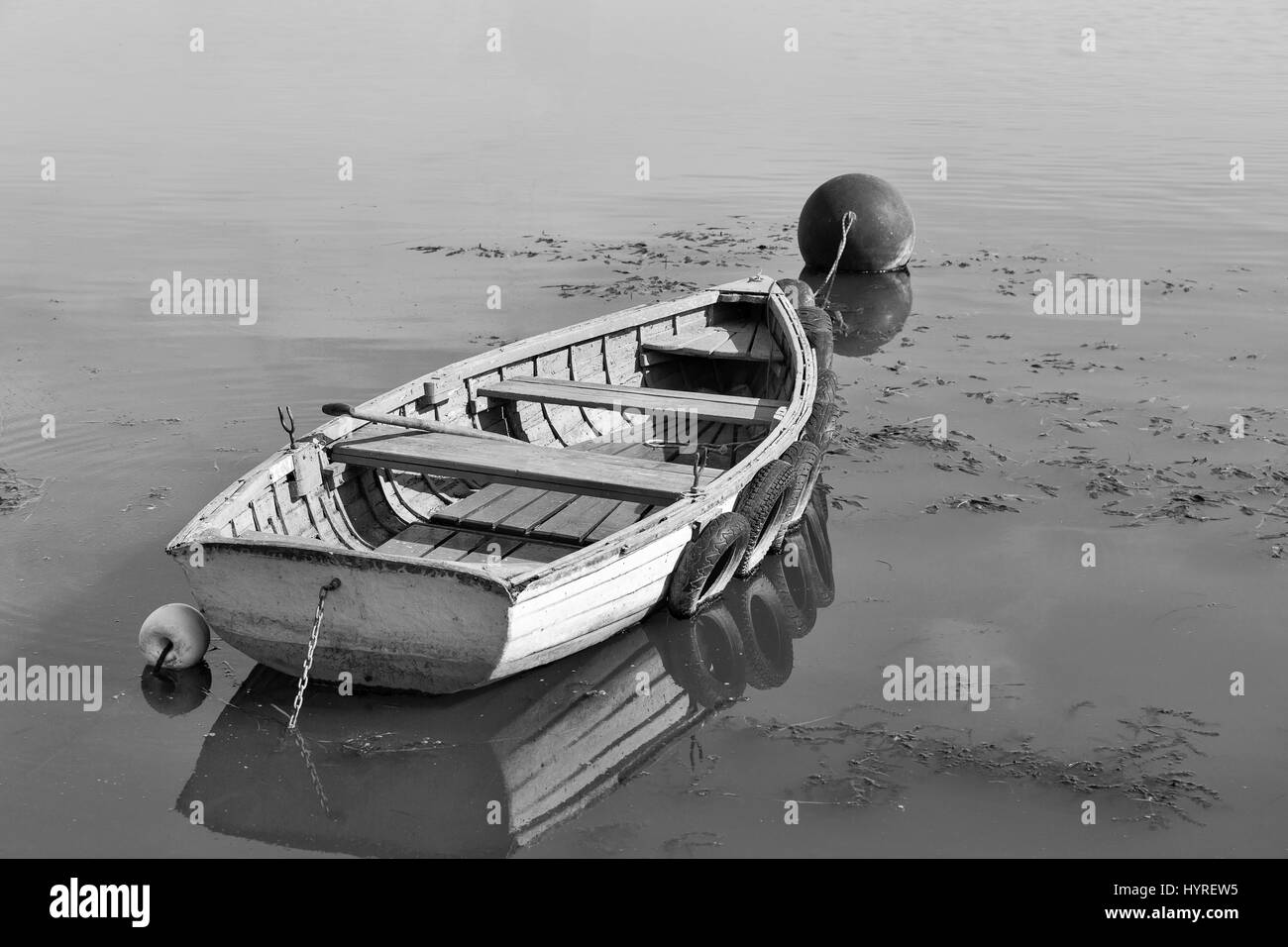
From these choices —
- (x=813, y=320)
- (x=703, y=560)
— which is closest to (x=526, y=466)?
(x=703, y=560)

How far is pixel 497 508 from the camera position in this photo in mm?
9633

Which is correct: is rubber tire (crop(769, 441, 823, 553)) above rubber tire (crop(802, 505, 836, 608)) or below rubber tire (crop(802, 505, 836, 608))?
above

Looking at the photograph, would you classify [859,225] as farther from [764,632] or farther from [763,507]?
[764,632]

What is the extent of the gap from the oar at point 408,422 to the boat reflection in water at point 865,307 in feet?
20.8

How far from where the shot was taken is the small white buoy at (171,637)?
320 inches

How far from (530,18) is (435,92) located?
1322cm

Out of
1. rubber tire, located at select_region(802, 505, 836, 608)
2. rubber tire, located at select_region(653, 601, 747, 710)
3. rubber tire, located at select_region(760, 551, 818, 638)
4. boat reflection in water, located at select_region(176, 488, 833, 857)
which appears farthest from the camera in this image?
rubber tire, located at select_region(802, 505, 836, 608)

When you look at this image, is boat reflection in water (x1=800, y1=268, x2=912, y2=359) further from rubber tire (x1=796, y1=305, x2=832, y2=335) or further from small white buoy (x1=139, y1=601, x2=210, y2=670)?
small white buoy (x1=139, y1=601, x2=210, y2=670)

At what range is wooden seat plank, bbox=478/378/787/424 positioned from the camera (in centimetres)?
1095

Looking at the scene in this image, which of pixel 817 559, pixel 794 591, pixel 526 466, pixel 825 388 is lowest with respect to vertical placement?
pixel 794 591

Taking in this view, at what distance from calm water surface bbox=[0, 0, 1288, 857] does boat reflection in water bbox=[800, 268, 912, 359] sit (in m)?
0.11

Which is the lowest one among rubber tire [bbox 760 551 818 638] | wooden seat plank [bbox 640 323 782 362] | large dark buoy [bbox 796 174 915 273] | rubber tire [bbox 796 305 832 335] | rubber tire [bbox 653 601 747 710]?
rubber tire [bbox 653 601 747 710]

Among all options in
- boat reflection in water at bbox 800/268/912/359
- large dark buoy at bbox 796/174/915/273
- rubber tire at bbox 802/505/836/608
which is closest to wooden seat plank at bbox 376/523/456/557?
rubber tire at bbox 802/505/836/608

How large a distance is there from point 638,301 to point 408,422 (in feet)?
24.6
